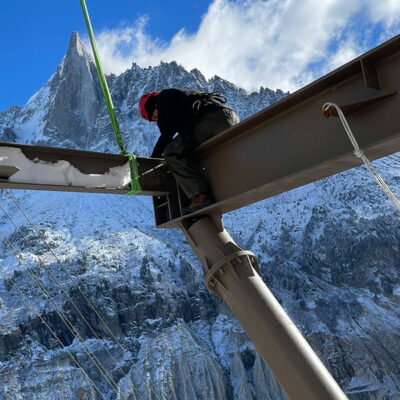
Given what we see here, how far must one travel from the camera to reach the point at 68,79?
8794 cm

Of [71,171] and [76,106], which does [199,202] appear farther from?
[76,106]

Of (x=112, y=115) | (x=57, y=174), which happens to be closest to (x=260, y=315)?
(x=57, y=174)

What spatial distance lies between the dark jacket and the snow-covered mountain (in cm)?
3147

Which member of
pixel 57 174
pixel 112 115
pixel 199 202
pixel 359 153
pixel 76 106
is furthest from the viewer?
pixel 76 106

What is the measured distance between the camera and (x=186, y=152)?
4.06m

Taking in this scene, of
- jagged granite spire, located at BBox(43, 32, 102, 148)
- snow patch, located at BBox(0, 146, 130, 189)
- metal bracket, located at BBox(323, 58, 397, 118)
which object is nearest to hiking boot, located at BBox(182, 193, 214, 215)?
snow patch, located at BBox(0, 146, 130, 189)

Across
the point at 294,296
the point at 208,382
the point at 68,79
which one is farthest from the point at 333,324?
the point at 68,79

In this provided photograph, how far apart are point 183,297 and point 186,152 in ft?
158

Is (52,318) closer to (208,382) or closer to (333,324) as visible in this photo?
(208,382)

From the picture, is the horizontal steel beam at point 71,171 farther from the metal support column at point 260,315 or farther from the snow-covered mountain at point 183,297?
the snow-covered mountain at point 183,297

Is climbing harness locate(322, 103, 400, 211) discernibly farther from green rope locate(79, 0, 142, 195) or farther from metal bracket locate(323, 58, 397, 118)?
green rope locate(79, 0, 142, 195)

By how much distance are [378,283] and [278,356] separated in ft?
172

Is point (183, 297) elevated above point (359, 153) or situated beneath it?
elevated above

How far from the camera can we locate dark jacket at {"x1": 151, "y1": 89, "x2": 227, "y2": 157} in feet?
13.1
